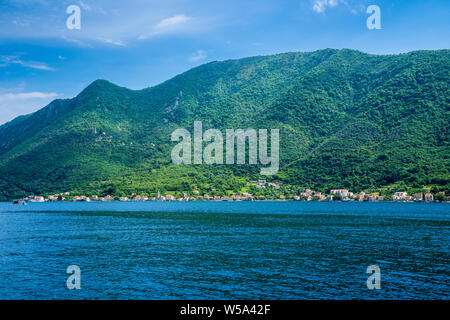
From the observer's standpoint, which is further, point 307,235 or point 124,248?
point 307,235

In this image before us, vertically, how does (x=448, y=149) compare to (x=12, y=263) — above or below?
above

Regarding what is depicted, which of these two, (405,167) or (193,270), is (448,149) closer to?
(405,167)

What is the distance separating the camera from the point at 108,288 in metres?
27.2

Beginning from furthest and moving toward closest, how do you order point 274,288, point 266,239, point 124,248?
point 266,239 → point 124,248 → point 274,288

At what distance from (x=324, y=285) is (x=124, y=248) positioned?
2754 centimetres

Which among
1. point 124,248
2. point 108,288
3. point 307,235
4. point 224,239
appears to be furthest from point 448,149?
point 108,288

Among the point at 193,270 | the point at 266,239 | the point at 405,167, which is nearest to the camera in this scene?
the point at 193,270
